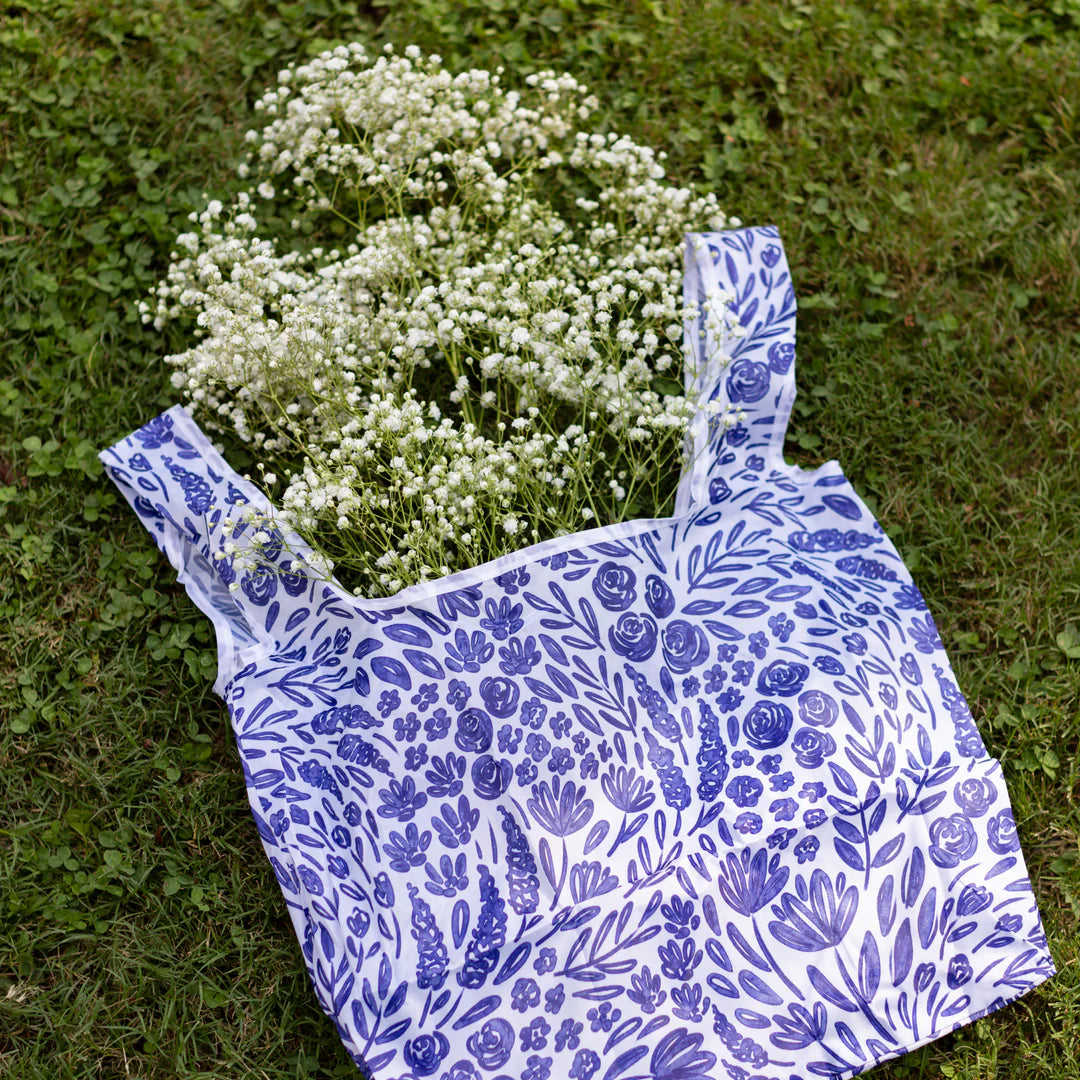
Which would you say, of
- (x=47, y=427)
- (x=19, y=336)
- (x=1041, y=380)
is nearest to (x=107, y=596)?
(x=47, y=427)

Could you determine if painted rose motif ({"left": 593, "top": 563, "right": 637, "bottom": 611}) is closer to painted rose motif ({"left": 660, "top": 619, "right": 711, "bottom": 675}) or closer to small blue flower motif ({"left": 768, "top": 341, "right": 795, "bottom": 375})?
painted rose motif ({"left": 660, "top": 619, "right": 711, "bottom": 675})

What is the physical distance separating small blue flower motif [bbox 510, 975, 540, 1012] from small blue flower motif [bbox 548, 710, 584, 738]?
399 millimetres

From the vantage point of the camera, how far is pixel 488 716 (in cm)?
180

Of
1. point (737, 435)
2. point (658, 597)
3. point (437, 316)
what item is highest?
point (437, 316)

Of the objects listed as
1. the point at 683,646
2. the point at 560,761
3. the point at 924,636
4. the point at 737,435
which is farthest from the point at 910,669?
the point at 560,761

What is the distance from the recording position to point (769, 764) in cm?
182

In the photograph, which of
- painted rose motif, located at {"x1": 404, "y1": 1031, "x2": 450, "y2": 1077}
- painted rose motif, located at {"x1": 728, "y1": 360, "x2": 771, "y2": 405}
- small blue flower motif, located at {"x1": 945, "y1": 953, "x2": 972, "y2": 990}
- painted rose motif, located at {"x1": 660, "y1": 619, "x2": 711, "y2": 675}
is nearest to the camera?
painted rose motif, located at {"x1": 404, "y1": 1031, "x2": 450, "y2": 1077}

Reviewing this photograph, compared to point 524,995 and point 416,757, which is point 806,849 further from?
point 416,757

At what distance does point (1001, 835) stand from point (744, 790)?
0.47m

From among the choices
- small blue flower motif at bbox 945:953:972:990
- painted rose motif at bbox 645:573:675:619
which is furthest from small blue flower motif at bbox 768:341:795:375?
small blue flower motif at bbox 945:953:972:990

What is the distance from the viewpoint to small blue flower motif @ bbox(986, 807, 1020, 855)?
1830 mm

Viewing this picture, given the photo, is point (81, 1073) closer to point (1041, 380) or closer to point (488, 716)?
point (488, 716)

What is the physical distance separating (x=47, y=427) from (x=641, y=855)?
1593 millimetres

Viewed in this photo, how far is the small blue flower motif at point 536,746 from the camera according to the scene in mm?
1790
